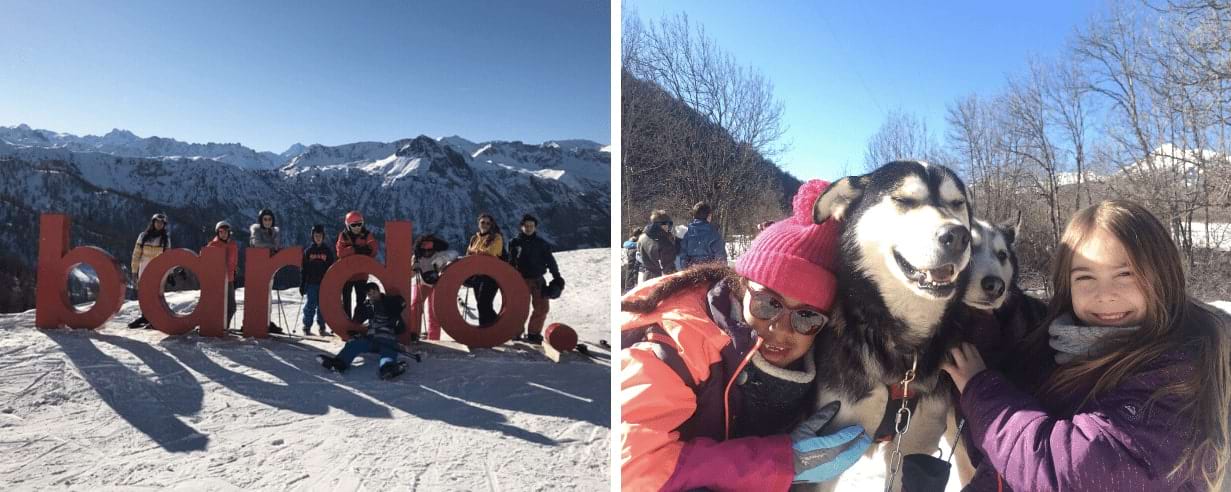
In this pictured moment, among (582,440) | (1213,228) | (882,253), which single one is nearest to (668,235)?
(882,253)

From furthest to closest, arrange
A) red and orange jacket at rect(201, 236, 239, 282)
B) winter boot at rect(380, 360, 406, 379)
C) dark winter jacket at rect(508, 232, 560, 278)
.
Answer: red and orange jacket at rect(201, 236, 239, 282) → dark winter jacket at rect(508, 232, 560, 278) → winter boot at rect(380, 360, 406, 379)

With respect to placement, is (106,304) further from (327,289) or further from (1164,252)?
(1164,252)

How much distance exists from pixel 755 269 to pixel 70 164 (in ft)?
74.3

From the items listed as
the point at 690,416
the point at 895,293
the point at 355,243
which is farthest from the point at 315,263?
the point at 895,293

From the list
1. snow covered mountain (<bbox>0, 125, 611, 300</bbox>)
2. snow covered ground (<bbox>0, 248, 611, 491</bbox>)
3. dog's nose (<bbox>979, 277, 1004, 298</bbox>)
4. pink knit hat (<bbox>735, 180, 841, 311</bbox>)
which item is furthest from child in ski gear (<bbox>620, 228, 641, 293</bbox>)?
snow covered mountain (<bbox>0, 125, 611, 300</bbox>)

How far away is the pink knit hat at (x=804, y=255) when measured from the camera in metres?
1.22

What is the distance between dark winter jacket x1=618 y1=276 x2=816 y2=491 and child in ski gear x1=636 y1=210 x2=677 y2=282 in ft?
0.35

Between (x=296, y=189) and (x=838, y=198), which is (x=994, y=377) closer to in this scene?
(x=838, y=198)

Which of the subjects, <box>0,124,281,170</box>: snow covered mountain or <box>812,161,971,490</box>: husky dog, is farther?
<box>0,124,281,170</box>: snow covered mountain

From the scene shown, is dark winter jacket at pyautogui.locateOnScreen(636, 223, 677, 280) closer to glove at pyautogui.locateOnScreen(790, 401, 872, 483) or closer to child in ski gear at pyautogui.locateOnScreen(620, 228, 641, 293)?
child in ski gear at pyautogui.locateOnScreen(620, 228, 641, 293)

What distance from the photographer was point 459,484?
3.08 metres

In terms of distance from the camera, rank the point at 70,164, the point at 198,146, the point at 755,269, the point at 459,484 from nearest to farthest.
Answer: the point at 755,269 < the point at 459,484 < the point at 70,164 < the point at 198,146

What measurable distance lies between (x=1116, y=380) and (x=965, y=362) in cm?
23

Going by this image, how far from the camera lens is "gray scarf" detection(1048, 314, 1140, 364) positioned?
1.13 m
